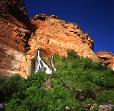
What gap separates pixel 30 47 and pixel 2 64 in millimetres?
7189

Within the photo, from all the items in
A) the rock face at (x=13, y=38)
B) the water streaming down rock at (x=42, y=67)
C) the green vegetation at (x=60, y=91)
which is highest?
the rock face at (x=13, y=38)

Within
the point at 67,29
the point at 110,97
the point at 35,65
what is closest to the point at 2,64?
the point at 35,65

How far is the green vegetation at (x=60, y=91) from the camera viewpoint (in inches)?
924

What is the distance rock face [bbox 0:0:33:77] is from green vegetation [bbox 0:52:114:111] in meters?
4.02

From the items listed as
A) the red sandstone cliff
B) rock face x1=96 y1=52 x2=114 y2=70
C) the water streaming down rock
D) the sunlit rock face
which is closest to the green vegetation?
the water streaming down rock

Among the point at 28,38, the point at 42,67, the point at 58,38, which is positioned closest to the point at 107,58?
the point at 58,38

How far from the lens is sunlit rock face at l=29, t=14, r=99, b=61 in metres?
40.3

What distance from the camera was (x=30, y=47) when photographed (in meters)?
39.0

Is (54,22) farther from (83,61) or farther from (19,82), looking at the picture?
(19,82)

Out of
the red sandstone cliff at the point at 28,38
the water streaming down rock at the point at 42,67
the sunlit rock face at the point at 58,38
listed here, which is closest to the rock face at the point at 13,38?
the red sandstone cliff at the point at 28,38

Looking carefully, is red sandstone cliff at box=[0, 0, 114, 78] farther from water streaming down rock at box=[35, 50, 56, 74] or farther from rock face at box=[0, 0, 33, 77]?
water streaming down rock at box=[35, 50, 56, 74]

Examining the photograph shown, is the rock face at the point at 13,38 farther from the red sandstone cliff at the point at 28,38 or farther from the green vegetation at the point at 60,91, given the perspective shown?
the green vegetation at the point at 60,91

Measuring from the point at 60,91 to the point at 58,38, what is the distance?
17.3 metres

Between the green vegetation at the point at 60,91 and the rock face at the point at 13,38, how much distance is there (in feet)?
13.2
